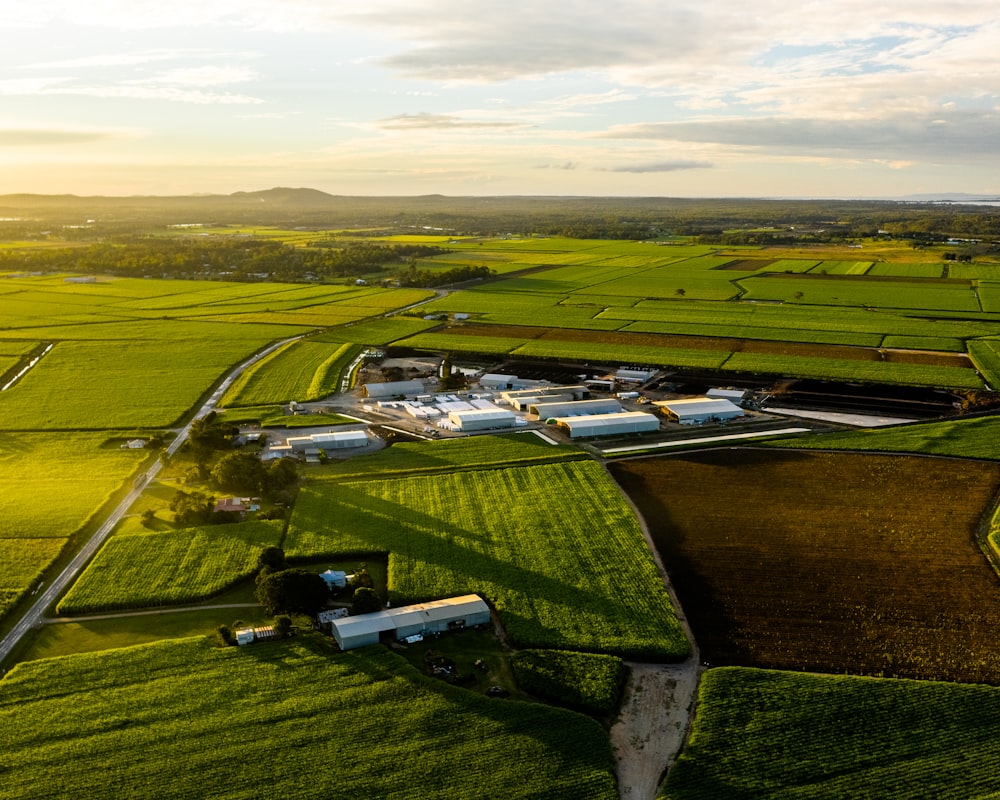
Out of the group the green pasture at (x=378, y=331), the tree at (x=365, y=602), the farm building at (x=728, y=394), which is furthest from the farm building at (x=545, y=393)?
the tree at (x=365, y=602)

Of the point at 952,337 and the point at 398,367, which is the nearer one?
the point at 398,367

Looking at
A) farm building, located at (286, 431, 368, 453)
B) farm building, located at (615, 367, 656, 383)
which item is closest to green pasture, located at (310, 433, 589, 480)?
farm building, located at (286, 431, 368, 453)

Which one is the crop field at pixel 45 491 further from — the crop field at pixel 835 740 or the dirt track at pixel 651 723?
the crop field at pixel 835 740

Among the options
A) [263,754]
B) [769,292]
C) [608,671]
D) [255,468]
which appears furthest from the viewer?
[769,292]

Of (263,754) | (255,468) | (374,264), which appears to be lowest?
(263,754)

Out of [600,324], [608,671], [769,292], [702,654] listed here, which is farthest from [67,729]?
[769,292]

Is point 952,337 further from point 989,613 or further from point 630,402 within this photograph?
point 989,613
